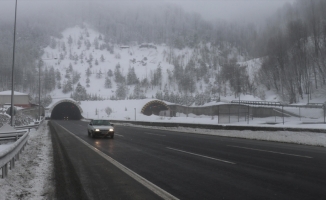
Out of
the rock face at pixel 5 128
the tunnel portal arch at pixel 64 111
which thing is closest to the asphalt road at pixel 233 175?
the rock face at pixel 5 128

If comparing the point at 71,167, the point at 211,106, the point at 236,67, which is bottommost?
the point at 71,167

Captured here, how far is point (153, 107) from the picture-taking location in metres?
91.3

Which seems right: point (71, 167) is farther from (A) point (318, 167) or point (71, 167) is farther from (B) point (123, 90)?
(B) point (123, 90)

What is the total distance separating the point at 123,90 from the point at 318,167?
15876 cm

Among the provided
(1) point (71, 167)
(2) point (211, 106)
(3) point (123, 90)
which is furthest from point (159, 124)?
(3) point (123, 90)

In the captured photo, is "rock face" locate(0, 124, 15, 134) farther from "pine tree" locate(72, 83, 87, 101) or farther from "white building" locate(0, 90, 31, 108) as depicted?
"pine tree" locate(72, 83, 87, 101)

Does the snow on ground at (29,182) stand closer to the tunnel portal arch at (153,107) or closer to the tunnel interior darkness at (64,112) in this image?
the tunnel portal arch at (153,107)

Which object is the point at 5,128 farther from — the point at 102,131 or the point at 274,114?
the point at 274,114

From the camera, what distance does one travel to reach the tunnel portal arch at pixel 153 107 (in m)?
87.8

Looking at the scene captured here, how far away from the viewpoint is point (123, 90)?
546ft

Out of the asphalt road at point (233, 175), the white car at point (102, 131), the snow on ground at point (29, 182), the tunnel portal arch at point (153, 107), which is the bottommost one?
the snow on ground at point (29, 182)

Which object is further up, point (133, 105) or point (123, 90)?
point (123, 90)

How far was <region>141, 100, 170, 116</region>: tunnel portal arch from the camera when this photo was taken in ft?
288

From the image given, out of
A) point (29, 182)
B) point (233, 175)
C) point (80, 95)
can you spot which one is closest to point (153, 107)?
point (80, 95)
